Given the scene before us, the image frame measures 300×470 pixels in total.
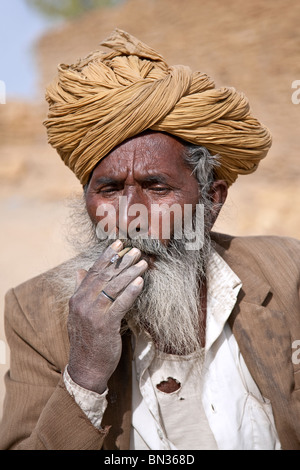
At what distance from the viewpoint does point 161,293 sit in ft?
9.25

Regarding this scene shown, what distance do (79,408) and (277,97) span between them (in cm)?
879

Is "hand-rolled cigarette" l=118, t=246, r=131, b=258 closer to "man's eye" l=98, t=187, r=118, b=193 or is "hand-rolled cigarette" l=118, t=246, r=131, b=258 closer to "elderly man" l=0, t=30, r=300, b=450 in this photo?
"elderly man" l=0, t=30, r=300, b=450

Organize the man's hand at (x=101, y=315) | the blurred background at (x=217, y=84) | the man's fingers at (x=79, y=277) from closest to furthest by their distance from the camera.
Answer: the man's hand at (x=101, y=315)
the man's fingers at (x=79, y=277)
the blurred background at (x=217, y=84)

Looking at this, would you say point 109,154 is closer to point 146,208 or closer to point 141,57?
point 146,208

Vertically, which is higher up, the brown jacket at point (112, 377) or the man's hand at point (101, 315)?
the man's hand at point (101, 315)

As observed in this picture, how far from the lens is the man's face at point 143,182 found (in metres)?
2.81

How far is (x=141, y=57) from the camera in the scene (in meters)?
3.08

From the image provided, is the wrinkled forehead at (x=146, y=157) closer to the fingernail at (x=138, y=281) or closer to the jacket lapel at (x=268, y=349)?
the fingernail at (x=138, y=281)

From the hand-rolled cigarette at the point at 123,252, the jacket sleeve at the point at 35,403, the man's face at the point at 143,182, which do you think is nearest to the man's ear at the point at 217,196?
the man's face at the point at 143,182

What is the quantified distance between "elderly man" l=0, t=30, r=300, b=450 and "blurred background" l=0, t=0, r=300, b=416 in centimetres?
266

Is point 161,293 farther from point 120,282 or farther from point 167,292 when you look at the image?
point 120,282

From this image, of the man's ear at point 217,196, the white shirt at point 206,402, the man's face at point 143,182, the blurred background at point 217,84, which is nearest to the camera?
the man's face at point 143,182

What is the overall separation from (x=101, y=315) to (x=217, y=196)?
1046 mm

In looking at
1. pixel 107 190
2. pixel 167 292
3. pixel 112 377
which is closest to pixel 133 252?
pixel 167 292
